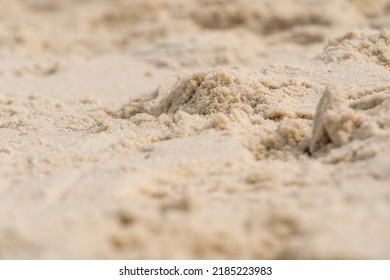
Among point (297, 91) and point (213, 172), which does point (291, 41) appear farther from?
point (213, 172)

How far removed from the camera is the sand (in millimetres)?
1257

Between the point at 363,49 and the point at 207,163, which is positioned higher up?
the point at 363,49

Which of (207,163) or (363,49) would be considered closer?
(207,163)

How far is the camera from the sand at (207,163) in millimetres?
1257

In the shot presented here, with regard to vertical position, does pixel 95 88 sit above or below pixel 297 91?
above

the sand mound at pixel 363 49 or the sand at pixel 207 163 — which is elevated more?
the sand mound at pixel 363 49

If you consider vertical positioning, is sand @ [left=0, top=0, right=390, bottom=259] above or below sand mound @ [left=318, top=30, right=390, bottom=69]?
below

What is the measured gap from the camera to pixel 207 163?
5.50ft

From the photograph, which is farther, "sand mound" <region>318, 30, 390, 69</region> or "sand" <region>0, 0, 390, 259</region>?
"sand mound" <region>318, 30, 390, 69</region>

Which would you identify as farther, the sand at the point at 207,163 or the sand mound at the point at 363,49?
the sand mound at the point at 363,49

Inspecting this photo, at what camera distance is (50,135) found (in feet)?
7.45
